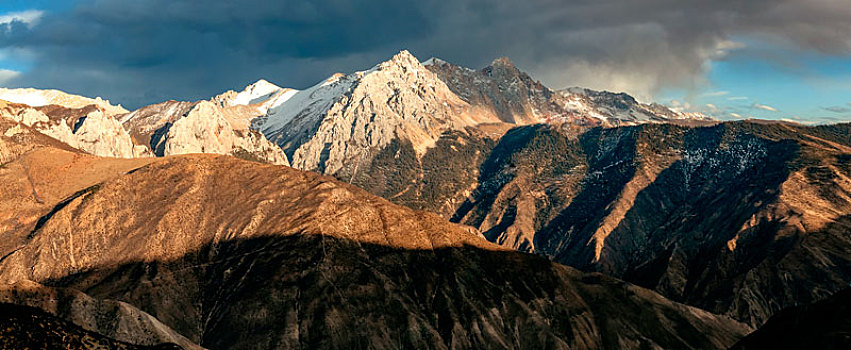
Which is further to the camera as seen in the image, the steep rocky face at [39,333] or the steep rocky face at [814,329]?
the steep rocky face at [814,329]

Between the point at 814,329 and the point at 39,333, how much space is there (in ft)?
677

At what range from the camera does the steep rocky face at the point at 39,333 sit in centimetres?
11556

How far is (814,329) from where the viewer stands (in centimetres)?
18150

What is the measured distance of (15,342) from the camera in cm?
11431

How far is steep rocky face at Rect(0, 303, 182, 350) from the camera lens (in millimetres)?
115562

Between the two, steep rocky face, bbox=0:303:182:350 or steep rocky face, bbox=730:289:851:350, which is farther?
steep rocky face, bbox=730:289:851:350

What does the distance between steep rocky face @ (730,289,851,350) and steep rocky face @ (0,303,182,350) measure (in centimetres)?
18353

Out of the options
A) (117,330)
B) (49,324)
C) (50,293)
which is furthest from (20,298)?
(49,324)

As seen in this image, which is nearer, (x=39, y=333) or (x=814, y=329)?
(x=39, y=333)

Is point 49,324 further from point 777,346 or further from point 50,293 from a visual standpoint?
point 777,346

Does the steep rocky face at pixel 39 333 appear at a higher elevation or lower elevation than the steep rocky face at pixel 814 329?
higher

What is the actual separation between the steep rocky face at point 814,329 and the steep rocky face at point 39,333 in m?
184

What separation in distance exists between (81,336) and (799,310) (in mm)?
211138

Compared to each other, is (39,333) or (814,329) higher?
(39,333)
